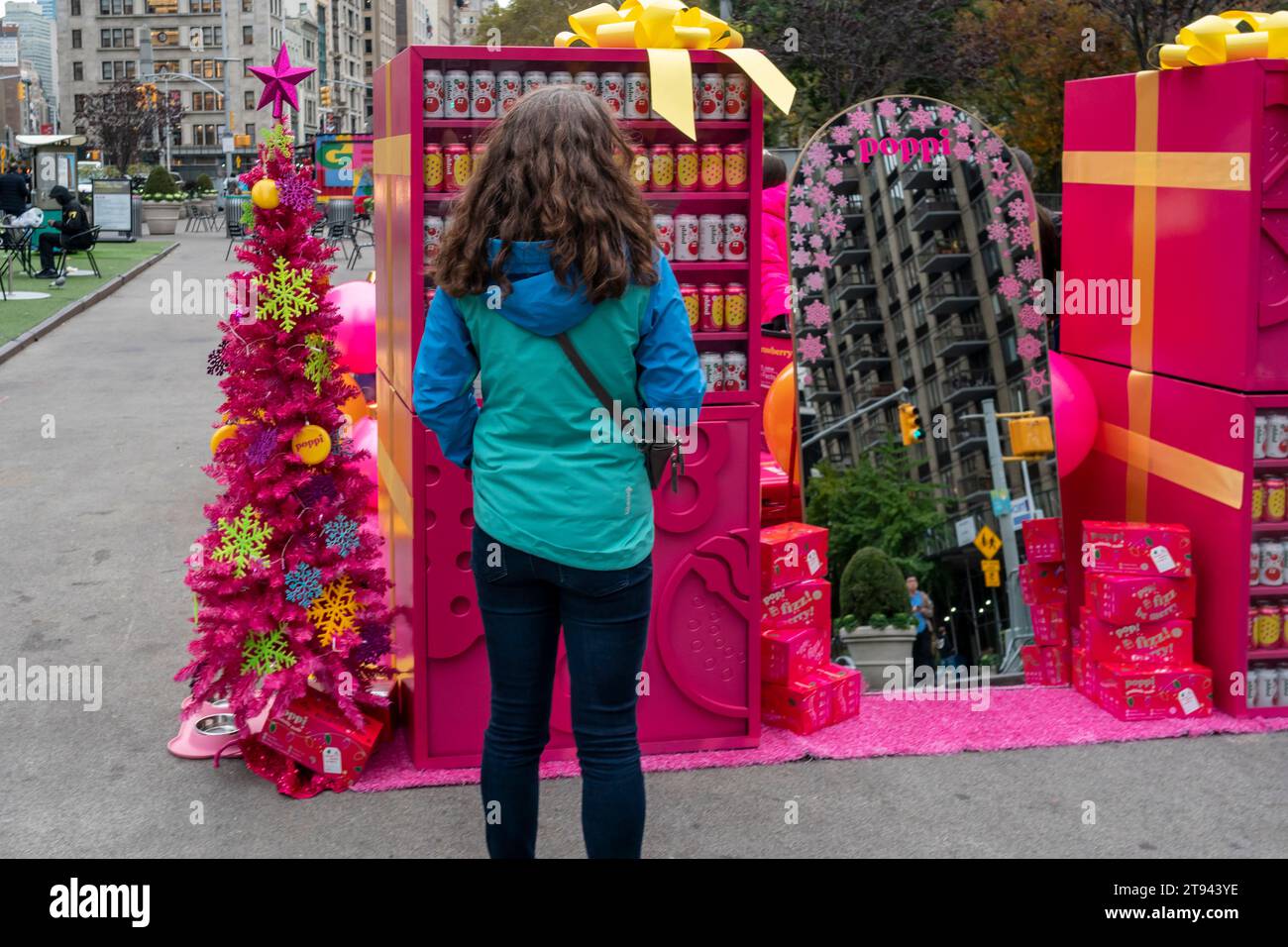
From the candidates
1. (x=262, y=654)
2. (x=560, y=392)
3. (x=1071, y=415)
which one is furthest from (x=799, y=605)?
(x=560, y=392)

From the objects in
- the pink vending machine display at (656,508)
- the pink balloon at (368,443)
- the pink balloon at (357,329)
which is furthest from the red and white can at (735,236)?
the pink balloon at (357,329)

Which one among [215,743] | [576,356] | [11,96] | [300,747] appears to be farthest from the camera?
[11,96]

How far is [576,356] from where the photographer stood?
356 cm

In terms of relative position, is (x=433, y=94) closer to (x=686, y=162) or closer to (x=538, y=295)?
(x=686, y=162)

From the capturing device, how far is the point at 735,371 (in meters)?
5.27

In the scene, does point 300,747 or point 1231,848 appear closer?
point 1231,848

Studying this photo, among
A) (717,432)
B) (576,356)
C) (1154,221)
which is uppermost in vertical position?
(1154,221)

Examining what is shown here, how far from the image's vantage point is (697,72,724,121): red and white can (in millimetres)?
5055

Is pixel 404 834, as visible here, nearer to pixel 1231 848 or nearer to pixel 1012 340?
pixel 1231 848

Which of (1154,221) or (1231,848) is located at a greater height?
(1154,221)

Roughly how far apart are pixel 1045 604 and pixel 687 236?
226 centimetres
